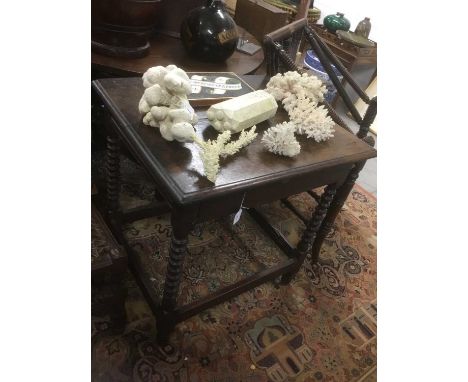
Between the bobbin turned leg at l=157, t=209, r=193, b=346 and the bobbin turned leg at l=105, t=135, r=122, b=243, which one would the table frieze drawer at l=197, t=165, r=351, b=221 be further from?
the bobbin turned leg at l=105, t=135, r=122, b=243

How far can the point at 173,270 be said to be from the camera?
1.17 metres

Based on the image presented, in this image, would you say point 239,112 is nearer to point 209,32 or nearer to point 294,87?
point 294,87

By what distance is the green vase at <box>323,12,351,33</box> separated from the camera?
361 centimetres

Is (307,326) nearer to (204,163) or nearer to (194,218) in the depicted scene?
(194,218)

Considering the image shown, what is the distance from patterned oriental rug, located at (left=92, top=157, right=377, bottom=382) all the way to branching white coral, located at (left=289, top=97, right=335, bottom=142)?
856mm

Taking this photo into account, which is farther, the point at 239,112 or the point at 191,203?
the point at 239,112

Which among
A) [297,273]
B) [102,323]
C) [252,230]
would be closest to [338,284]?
[297,273]

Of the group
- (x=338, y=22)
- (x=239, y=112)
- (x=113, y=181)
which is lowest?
(x=113, y=181)

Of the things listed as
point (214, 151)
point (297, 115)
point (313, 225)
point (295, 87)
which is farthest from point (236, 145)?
point (313, 225)

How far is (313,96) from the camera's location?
1.38 metres

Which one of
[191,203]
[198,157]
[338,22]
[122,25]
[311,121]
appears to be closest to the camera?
[191,203]

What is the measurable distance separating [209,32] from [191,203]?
108cm

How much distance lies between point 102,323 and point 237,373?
0.58 meters

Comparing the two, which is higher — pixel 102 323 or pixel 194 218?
pixel 194 218
